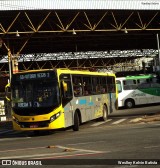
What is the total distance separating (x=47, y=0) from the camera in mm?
33531

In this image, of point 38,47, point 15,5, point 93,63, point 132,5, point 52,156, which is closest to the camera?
point 52,156

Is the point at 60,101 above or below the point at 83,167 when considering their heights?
above

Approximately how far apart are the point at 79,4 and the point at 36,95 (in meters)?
17.9

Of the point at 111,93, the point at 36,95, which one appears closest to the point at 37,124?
the point at 36,95

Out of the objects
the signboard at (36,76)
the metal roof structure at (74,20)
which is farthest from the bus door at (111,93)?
the metal roof structure at (74,20)

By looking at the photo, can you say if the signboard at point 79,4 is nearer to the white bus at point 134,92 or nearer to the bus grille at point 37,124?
the white bus at point 134,92

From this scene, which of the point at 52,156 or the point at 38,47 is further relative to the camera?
the point at 38,47

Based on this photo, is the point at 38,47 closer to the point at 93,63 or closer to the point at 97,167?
the point at 93,63

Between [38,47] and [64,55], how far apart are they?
1205cm

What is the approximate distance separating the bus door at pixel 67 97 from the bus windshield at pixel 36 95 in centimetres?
36

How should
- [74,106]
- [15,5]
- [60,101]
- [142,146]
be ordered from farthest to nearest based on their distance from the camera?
[15,5] → [74,106] → [60,101] → [142,146]

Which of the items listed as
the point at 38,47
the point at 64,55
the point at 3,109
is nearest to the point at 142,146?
the point at 3,109

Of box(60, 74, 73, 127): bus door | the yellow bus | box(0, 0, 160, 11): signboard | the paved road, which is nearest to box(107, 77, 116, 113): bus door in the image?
the paved road

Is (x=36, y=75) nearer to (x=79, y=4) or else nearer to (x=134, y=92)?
(x=79, y=4)
